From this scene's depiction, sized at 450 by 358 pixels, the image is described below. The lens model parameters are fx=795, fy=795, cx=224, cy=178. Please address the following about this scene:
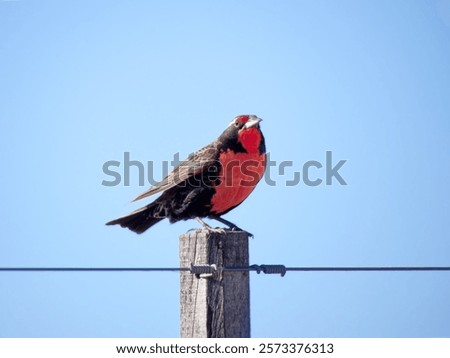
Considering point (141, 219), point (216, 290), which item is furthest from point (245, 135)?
point (216, 290)

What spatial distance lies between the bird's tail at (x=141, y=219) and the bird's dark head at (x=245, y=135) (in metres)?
0.82

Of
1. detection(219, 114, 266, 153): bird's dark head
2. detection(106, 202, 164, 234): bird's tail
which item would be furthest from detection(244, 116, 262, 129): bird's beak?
detection(106, 202, 164, 234): bird's tail

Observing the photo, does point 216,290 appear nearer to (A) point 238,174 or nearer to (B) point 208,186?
(B) point 208,186

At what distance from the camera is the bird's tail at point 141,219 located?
20.9 feet

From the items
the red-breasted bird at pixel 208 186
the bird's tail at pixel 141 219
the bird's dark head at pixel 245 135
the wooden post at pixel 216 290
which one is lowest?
the wooden post at pixel 216 290

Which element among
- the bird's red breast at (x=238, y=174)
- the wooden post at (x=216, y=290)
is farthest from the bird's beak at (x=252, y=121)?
the wooden post at (x=216, y=290)

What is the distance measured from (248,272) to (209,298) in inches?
9.7

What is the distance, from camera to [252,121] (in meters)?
6.80

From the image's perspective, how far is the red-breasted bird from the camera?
6.38m

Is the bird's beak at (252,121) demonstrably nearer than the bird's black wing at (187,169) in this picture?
No

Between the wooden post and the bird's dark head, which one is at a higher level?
the bird's dark head

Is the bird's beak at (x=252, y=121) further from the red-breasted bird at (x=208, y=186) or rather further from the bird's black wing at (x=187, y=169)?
the bird's black wing at (x=187, y=169)

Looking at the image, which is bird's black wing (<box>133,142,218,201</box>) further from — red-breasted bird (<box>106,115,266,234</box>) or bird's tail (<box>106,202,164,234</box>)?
bird's tail (<box>106,202,164,234</box>)
